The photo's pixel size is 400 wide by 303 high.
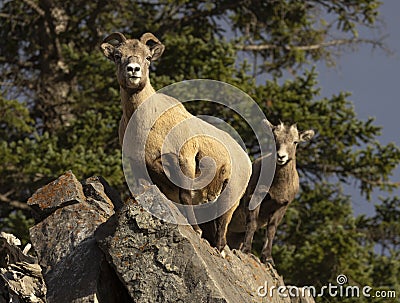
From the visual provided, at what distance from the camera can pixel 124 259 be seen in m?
9.09

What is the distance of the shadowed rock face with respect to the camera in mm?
9000

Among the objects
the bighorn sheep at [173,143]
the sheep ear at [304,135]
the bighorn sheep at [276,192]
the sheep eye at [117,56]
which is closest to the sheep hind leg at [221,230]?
the bighorn sheep at [173,143]

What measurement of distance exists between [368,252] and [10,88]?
9010 millimetres

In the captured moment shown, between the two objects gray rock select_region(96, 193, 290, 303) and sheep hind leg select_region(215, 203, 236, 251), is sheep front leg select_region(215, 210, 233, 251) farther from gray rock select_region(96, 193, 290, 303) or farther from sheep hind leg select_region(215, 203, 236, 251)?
gray rock select_region(96, 193, 290, 303)

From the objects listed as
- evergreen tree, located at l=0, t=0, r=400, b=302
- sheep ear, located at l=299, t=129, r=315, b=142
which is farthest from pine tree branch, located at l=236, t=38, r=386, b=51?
sheep ear, located at l=299, t=129, r=315, b=142

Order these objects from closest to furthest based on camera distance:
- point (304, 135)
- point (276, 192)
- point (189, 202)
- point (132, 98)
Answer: point (189, 202)
point (132, 98)
point (276, 192)
point (304, 135)

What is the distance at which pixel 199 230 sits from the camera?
1020cm

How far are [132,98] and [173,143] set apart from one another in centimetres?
71

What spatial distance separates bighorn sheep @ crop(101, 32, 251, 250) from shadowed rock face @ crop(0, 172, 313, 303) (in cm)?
54

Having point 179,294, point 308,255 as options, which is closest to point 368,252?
point 308,255

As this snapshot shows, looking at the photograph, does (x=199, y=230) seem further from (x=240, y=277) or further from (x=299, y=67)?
(x=299, y=67)

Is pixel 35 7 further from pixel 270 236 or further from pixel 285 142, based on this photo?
pixel 270 236

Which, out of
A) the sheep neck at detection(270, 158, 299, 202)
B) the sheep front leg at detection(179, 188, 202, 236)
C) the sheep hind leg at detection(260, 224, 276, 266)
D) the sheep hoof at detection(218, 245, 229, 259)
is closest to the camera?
the sheep front leg at detection(179, 188, 202, 236)

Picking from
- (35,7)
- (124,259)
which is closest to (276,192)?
(124,259)
